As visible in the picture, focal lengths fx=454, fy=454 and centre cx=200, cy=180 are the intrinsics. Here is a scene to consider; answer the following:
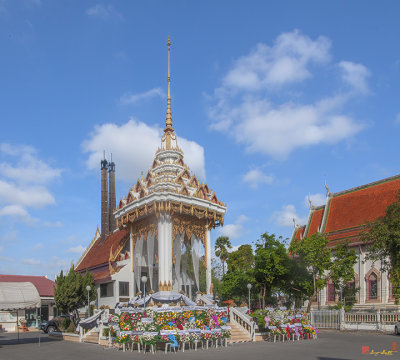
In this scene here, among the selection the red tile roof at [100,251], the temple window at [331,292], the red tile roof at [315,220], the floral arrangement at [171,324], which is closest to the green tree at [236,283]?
the temple window at [331,292]

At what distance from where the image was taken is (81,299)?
31281 mm

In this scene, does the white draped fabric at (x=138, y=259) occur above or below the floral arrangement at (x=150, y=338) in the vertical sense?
above

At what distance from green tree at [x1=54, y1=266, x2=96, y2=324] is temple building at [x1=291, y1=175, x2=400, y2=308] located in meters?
21.6

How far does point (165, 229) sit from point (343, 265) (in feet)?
59.3

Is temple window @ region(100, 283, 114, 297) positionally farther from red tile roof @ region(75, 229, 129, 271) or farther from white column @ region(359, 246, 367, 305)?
white column @ region(359, 246, 367, 305)

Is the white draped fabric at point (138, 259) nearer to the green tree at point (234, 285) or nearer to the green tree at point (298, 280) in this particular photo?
the green tree at point (298, 280)

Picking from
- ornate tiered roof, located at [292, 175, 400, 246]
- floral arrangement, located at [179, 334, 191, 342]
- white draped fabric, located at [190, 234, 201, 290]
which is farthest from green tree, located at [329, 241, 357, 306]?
floral arrangement, located at [179, 334, 191, 342]

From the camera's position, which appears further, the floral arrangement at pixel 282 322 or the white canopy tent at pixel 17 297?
the floral arrangement at pixel 282 322

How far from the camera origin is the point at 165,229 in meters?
27.2

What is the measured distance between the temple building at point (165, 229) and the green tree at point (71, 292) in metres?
1.13

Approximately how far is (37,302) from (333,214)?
114 feet

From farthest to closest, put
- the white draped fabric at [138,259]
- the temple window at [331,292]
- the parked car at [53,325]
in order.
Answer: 1. the temple window at [331,292]
2. the parked car at [53,325]
3. the white draped fabric at [138,259]

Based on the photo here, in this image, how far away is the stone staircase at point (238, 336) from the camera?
70.2 feet

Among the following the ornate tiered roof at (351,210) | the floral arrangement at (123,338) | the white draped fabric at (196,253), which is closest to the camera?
the floral arrangement at (123,338)
